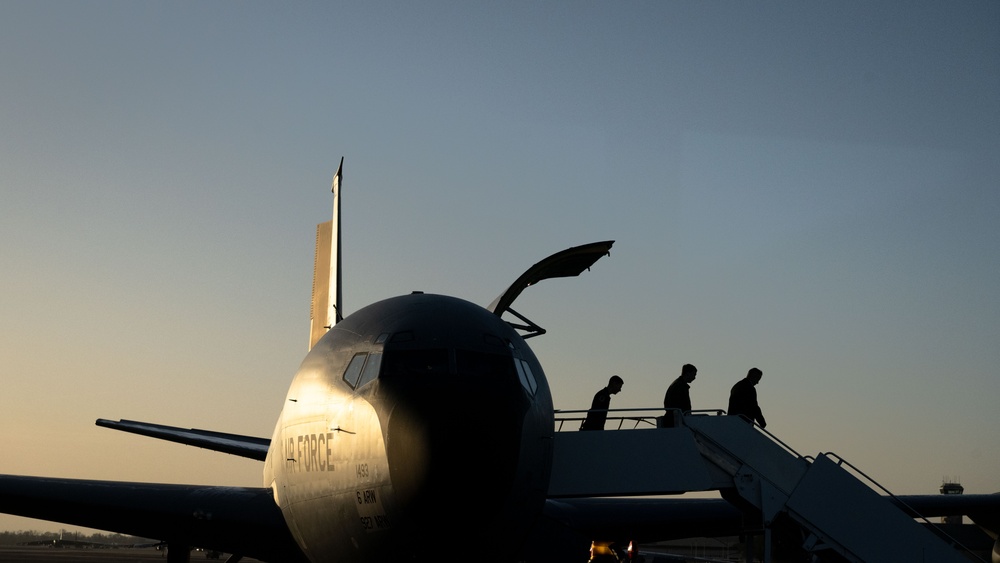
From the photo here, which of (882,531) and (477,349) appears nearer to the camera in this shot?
(477,349)

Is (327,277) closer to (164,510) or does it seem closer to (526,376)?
(164,510)

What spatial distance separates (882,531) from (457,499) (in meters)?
8.92

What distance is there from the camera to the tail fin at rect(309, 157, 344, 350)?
24.1m

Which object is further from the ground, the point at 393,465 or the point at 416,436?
the point at 416,436

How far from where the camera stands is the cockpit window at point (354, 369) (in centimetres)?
1091

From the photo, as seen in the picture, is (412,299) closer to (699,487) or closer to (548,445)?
(548,445)

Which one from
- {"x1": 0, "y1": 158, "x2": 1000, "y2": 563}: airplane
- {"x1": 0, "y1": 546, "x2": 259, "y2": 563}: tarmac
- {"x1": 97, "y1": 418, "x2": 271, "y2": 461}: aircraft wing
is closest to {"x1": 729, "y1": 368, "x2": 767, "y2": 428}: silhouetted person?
{"x1": 0, "y1": 158, "x2": 1000, "y2": 563}: airplane

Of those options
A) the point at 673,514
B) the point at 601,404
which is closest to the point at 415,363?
the point at 601,404

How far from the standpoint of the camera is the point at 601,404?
1695 centimetres

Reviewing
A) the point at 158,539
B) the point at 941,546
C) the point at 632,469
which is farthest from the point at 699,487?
the point at 158,539

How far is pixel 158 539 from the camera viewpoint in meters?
A: 15.4

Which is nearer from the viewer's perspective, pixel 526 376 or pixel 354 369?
pixel 354 369

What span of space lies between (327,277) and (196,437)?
6.27 metres

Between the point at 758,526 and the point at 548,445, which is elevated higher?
the point at 548,445
